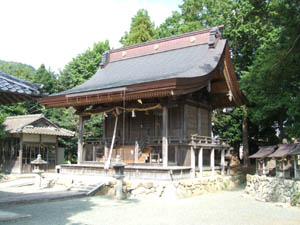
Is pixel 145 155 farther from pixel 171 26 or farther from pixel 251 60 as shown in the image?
pixel 171 26

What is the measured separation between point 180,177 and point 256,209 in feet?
12.1

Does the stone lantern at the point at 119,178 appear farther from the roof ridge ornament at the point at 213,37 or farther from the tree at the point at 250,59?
the roof ridge ornament at the point at 213,37

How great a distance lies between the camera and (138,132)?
60.8 feet

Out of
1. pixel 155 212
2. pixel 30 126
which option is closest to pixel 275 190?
pixel 155 212

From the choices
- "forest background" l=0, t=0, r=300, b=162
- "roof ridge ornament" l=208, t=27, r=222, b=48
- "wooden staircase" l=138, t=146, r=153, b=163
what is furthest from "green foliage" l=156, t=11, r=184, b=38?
"wooden staircase" l=138, t=146, r=153, b=163

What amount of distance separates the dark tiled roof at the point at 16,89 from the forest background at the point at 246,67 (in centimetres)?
699

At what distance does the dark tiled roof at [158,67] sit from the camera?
52.1ft

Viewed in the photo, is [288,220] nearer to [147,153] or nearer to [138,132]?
[147,153]

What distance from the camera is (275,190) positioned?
543 inches

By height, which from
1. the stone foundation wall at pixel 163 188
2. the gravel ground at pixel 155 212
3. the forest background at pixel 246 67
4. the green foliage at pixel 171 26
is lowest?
Result: the gravel ground at pixel 155 212

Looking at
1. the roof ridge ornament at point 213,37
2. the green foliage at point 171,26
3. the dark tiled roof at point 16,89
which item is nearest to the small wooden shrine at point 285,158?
the roof ridge ornament at point 213,37

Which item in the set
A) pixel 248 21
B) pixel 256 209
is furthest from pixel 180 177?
pixel 248 21

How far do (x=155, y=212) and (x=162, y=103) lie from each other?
615cm

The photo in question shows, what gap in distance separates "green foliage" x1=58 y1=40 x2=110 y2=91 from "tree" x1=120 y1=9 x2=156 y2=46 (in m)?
3.77
